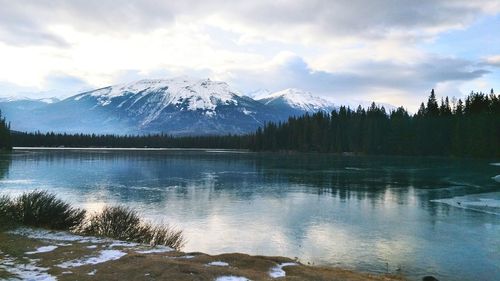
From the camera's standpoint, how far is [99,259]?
62.9ft

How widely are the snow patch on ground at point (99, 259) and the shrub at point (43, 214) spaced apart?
10.7m

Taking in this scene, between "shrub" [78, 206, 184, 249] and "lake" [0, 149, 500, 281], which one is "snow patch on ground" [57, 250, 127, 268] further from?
"lake" [0, 149, 500, 281]

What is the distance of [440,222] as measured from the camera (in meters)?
37.1

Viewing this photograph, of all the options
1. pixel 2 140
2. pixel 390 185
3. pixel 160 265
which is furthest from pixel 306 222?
pixel 2 140

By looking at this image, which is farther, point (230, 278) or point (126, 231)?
point (126, 231)

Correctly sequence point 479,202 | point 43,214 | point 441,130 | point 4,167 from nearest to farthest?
point 43,214 < point 479,202 < point 4,167 < point 441,130

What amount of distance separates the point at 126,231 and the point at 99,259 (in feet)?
31.1

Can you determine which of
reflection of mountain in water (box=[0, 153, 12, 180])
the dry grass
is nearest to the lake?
the dry grass

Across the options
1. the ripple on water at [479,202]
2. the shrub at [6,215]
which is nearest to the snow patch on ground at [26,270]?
the shrub at [6,215]

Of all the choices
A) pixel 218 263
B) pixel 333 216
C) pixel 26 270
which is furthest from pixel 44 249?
pixel 333 216

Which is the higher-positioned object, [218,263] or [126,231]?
[218,263]

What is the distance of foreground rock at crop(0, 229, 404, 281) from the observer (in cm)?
1673

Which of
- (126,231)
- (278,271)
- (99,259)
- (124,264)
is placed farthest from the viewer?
(126,231)

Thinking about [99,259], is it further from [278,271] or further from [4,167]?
[4,167]
